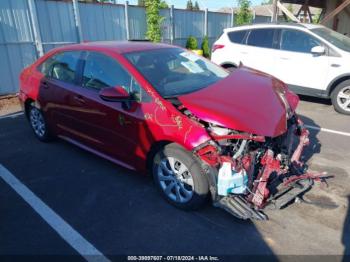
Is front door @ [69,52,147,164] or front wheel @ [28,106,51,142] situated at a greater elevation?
front door @ [69,52,147,164]

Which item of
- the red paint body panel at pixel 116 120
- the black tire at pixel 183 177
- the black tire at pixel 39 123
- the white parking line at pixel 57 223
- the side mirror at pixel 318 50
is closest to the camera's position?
the white parking line at pixel 57 223

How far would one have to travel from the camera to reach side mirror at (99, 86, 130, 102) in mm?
3439

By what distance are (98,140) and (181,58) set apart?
1.56 meters

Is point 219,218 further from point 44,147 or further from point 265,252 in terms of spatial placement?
point 44,147

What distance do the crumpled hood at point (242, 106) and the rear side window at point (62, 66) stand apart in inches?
75.5

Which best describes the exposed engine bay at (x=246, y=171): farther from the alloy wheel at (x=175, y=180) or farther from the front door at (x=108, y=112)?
the front door at (x=108, y=112)

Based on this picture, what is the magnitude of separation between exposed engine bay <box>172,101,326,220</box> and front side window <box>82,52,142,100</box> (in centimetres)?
70

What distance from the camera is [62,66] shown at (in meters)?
4.70

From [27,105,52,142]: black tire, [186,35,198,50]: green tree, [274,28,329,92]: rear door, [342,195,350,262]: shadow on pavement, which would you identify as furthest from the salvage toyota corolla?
[186,35,198,50]: green tree

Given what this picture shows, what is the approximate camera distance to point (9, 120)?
6828 millimetres

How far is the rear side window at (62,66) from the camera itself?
446 cm

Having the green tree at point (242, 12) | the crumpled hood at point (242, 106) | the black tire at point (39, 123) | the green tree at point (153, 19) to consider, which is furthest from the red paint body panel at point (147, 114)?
the green tree at point (242, 12)

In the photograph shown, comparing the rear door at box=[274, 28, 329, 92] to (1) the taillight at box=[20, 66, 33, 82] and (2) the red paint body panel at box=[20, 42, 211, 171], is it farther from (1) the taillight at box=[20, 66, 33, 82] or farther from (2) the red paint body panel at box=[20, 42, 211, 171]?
(1) the taillight at box=[20, 66, 33, 82]

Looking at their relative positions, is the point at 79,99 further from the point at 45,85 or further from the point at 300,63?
the point at 300,63
